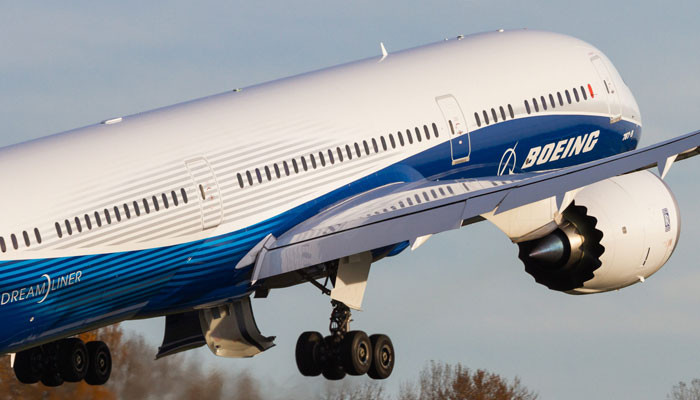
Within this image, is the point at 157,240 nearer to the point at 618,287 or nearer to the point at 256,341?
the point at 256,341

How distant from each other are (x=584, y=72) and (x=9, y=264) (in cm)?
1613

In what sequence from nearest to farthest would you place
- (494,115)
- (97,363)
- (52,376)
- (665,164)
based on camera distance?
(665,164) → (52,376) → (97,363) → (494,115)

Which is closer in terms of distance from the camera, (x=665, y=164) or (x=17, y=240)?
(x=17, y=240)

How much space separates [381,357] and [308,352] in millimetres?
1545

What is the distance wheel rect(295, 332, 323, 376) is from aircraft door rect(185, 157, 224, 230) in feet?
13.2

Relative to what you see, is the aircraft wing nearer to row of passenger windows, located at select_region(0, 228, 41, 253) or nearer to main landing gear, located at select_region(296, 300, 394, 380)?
main landing gear, located at select_region(296, 300, 394, 380)

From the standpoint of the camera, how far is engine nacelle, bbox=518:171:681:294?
35688mm

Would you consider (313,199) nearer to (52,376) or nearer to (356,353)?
(356,353)

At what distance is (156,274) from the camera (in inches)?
1289

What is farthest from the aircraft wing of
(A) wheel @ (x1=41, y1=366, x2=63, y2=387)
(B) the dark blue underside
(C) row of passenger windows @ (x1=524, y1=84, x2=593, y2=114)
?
(A) wheel @ (x1=41, y1=366, x2=63, y2=387)

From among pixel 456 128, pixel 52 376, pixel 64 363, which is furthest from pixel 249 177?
pixel 52 376

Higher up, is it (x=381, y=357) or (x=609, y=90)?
(x=609, y=90)

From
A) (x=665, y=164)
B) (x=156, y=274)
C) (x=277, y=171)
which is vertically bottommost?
(x=156, y=274)

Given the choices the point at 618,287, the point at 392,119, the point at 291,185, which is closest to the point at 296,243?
the point at 291,185
